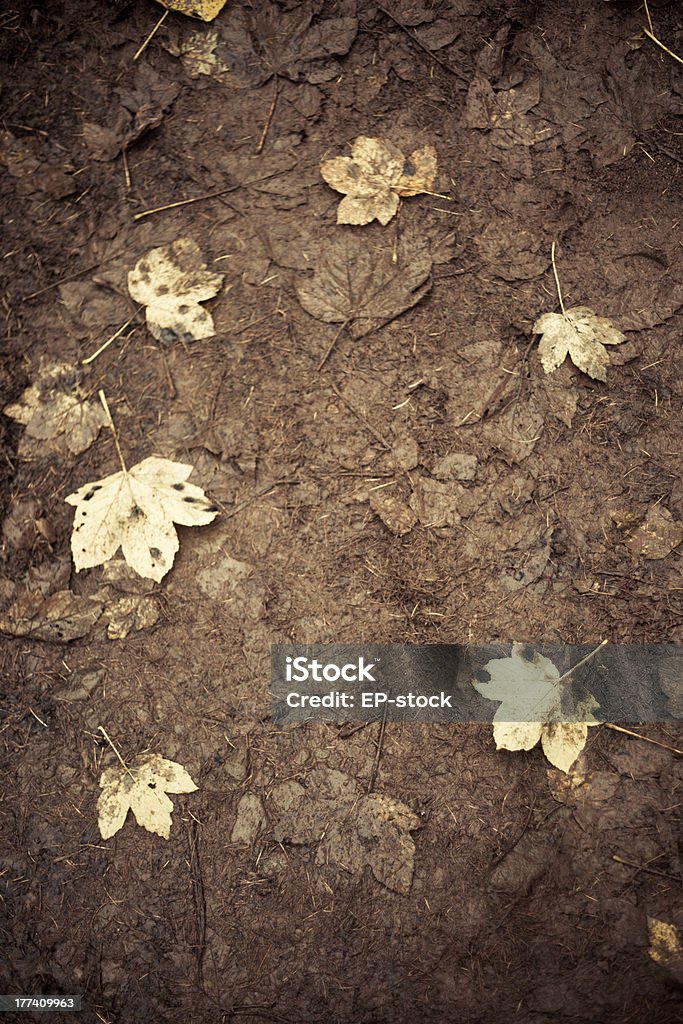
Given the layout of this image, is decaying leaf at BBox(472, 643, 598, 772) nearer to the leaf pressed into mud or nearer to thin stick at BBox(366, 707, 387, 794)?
thin stick at BBox(366, 707, 387, 794)

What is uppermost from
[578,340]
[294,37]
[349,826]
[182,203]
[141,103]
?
[294,37]

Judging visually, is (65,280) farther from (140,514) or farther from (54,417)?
(140,514)

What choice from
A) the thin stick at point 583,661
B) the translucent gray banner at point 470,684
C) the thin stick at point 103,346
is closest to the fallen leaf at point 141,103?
the thin stick at point 103,346

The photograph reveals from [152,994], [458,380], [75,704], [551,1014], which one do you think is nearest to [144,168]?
[458,380]

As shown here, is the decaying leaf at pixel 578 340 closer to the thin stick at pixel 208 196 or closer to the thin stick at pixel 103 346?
the thin stick at pixel 208 196

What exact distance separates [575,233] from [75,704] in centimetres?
126

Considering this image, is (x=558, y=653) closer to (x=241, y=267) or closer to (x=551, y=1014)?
(x=551, y=1014)

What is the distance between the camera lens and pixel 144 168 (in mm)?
1403

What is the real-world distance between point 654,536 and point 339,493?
1.90 ft

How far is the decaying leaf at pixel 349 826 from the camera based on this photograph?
1.30 m

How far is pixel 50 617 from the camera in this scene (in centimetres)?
135

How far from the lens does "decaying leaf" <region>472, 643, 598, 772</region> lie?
1.31m

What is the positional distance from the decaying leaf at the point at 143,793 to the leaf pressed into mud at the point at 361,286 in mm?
849

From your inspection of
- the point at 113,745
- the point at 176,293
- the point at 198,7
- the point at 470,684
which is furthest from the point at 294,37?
the point at 113,745
